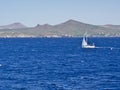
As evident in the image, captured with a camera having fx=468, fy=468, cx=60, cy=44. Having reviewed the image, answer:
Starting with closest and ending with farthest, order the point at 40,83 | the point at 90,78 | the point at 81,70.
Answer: the point at 40,83 → the point at 90,78 → the point at 81,70

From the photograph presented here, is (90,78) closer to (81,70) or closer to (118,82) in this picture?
(118,82)

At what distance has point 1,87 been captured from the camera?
283ft

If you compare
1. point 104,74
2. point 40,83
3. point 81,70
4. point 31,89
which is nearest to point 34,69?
point 81,70

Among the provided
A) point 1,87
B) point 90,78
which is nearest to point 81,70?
point 90,78

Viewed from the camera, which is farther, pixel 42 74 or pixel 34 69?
pixel 34 69

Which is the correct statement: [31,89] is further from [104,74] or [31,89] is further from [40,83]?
[104,74]

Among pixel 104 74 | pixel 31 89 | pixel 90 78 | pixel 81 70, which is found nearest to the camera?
pixel 31 89

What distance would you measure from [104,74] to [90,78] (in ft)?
29.4

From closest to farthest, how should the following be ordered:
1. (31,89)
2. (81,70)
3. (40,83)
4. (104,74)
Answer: (31,89)
(40,83)
(104,74)
(81,70)

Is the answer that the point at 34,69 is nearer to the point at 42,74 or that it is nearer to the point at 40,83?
the point at 42,74

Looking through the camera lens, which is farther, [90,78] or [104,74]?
[104,74]

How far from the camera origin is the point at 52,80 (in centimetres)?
9738

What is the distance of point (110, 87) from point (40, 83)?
14334mm

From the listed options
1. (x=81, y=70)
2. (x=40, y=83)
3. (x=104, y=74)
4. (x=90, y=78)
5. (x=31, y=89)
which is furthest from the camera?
(x=81, y=70)
